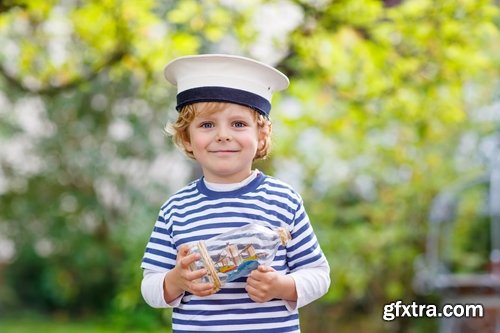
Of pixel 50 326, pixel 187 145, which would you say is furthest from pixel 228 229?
pixel 50 326

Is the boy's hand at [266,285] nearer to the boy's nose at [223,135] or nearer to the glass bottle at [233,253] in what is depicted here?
the glass bottle at [233,253]

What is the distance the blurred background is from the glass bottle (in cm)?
202

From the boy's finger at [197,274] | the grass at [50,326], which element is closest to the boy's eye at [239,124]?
the boy's finger at [197,274]

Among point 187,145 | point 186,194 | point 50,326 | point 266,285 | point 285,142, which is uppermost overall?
point 285,142

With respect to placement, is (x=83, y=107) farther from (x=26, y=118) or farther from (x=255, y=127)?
(x=255, y=127)

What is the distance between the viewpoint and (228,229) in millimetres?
1918

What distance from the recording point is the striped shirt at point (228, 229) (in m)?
1.92

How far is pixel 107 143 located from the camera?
27.7 ft

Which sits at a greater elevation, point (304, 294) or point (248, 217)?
point (248, 217)

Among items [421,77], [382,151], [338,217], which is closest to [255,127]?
[421,77]

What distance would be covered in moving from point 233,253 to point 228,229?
91 mm

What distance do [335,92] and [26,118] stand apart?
15.2 feet

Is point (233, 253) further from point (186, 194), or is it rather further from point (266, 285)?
point (186, 194)

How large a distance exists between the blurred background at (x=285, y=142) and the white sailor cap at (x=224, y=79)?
1.81 meters
